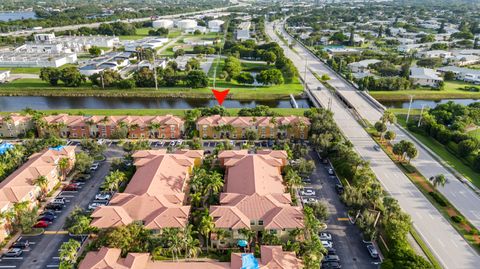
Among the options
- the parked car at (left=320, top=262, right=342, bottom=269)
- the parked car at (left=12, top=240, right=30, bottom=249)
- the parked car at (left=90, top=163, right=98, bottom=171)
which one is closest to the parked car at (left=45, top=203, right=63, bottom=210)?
the parked car at (left=12, top=240, right=30, bottom=249)

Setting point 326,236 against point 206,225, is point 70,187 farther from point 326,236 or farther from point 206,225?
point 326,236

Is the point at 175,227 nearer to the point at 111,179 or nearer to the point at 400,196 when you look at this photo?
the point at 111,179

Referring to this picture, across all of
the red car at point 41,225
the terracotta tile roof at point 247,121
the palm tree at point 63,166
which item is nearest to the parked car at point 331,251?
the terracotta tile roof at point 247,121

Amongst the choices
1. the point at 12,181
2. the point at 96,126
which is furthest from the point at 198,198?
the point at 96,126

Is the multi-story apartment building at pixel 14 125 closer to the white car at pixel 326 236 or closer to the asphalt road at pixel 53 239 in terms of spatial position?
the asphalt road at pixel 53 239

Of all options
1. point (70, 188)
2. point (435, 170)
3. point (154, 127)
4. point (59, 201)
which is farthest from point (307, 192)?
point (59, 201)

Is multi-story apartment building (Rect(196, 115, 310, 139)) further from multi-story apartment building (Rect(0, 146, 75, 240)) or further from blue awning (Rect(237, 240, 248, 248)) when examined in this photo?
blue awning (Rect(237, 240, 248, 248))
